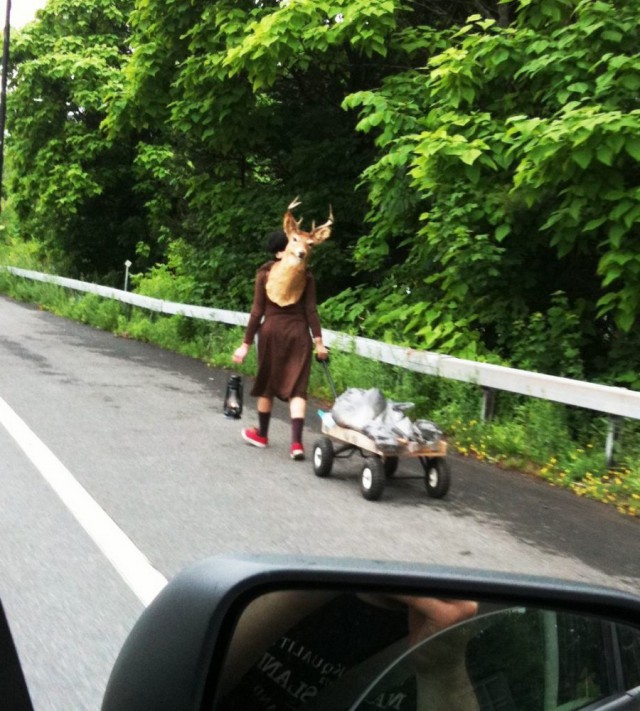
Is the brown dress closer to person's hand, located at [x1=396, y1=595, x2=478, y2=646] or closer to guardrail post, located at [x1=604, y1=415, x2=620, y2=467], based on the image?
guardrail post, located at [x1=604, y1=415, x2=620, y2=467]

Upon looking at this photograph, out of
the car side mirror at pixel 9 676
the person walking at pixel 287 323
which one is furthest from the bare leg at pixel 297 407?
the car side mirror at pixel 9 676

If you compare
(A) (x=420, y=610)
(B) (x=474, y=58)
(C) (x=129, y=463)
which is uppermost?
(B) (x=474, y=58)

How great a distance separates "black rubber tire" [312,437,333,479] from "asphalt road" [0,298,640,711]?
0.09 m

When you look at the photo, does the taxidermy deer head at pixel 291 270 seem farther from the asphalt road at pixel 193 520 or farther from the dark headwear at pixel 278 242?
the asphalt road at pixel 193 520

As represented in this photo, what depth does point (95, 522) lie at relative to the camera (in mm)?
6484

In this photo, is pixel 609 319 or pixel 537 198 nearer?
pixel 537 198

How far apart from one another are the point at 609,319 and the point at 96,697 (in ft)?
28.5

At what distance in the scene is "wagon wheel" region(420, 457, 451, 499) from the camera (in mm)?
7875

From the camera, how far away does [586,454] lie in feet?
30.6

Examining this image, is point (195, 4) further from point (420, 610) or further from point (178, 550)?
point (420, 610)

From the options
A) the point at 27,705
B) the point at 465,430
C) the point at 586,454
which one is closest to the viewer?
the point at 27,705

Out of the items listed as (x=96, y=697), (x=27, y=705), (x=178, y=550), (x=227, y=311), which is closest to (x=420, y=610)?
(x=27, y=705)

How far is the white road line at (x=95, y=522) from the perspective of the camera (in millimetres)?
5305

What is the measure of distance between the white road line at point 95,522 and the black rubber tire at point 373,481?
1907 millimetres
